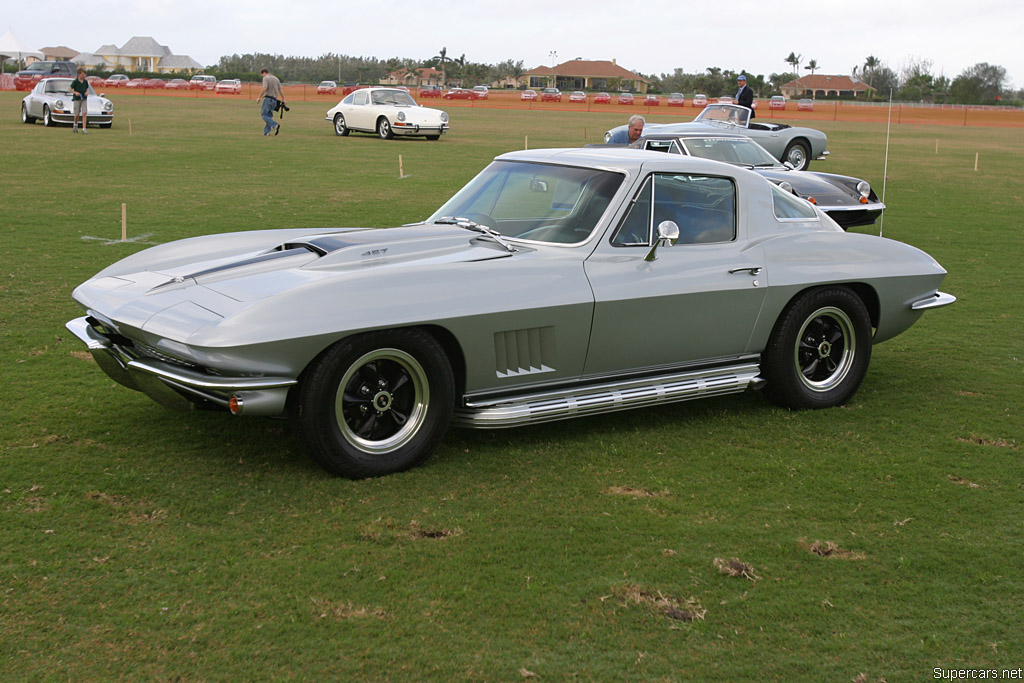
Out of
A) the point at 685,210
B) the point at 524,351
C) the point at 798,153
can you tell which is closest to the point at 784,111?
the point at 798,153

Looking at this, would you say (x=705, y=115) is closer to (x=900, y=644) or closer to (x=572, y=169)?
(x=572, y=169)

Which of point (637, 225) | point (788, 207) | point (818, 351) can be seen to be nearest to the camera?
point (637, 225)

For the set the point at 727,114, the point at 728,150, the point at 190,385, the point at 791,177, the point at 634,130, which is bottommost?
the point at 190,385

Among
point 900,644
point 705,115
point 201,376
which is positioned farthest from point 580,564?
point 705,115

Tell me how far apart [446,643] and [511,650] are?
21 centimetres

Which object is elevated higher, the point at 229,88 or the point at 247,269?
the point at 229,88

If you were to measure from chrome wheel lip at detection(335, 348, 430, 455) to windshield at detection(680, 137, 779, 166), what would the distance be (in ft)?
34.2

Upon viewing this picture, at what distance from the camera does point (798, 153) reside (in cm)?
2123

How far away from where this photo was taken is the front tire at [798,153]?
2114cm

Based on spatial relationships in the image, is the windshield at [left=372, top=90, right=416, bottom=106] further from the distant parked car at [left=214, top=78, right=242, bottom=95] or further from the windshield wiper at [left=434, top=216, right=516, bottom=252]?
the distant parked car at [left=214, top=78, right=242, bottom=95]

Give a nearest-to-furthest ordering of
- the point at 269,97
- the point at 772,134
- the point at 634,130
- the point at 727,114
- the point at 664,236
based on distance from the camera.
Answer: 1. the point at 664,236
2. the point at 634,130
3. the point at 727,114
4. the point at 772,134
5. the point at 269,97

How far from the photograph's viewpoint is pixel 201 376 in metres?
4.17

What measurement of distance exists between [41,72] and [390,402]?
5734 cm

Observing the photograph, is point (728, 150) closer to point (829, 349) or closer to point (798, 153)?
point (798, 153)
